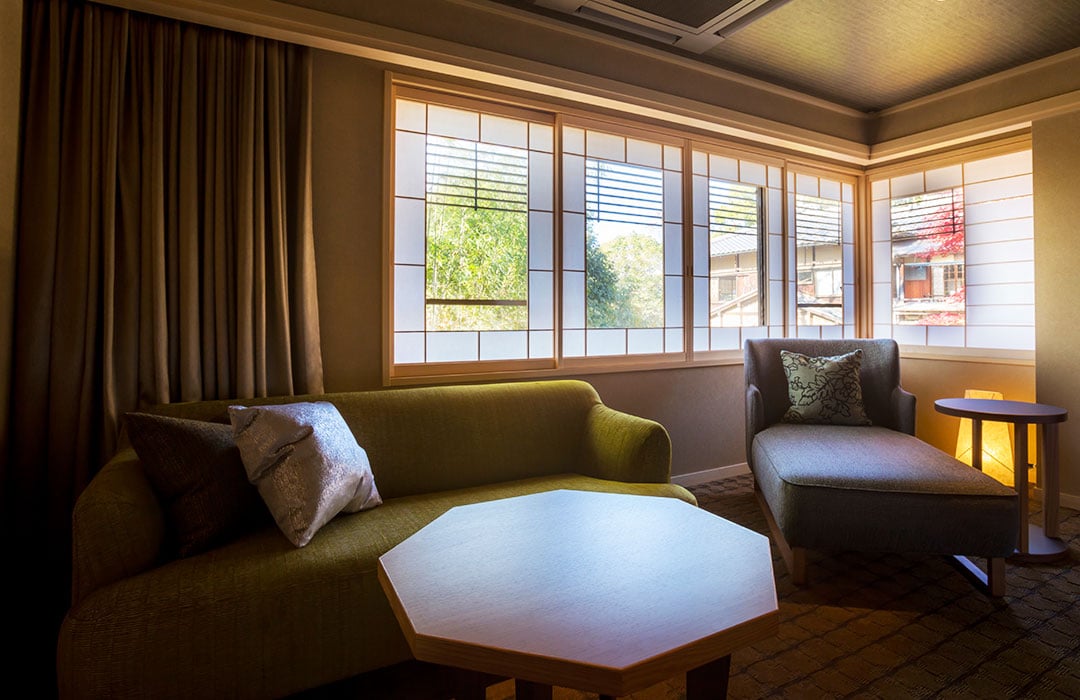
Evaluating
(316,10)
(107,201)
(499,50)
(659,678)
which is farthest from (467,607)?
(499,50)

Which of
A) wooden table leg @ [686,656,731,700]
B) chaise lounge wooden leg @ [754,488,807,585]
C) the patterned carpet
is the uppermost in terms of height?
wooden table leg @ [686,656,731,700]

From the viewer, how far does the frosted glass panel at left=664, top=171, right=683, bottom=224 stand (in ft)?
10.8

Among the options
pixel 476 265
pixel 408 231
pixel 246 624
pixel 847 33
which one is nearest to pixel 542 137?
pixel 476 265

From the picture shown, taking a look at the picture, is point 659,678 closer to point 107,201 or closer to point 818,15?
point 107,201

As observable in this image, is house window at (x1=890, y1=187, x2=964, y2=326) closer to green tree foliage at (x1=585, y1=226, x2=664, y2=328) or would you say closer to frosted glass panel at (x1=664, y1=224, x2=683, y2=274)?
frosted glass panel at (x1=664, y1=224, x2=683, y2=274)

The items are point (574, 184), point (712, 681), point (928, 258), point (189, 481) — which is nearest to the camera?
point (712, 681)

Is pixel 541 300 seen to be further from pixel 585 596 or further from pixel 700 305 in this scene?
pixel 585 596

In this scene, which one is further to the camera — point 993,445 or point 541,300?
point 993,445

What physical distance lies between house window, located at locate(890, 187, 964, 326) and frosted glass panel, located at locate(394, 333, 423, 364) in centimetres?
359

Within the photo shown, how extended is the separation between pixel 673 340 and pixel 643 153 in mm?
1165

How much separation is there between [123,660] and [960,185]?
16.2 feet

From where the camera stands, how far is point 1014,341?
3391 mm

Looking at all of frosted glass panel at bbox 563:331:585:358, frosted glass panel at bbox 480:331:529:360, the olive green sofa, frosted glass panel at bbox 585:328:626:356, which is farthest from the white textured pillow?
frosted glass panel at bbox 585:328:626:356

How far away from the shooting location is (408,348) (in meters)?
2.54
